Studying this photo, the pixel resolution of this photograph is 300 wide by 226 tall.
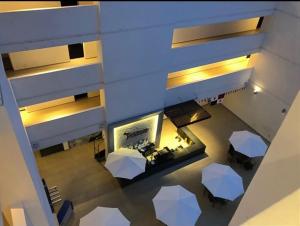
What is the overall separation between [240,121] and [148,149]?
5976mm

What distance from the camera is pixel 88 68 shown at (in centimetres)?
878

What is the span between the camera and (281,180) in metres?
2.53

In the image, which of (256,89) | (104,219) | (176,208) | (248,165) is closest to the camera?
(104,219)

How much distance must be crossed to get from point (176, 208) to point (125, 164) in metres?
2.65

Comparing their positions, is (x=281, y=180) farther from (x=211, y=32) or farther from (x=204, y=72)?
(x=204, y=72)

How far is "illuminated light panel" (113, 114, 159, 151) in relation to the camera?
11148 mm

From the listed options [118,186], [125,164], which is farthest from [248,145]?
[118,186]

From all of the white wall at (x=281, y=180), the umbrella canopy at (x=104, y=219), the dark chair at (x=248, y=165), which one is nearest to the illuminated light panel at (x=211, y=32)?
the dark chair at (x=248, y=165)

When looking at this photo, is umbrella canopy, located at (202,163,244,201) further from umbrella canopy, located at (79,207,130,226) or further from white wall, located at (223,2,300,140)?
white wall, located at (223,2,300,140)

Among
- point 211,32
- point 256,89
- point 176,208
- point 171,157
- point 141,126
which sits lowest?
point 171,157

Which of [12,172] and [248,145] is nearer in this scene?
[12,172]

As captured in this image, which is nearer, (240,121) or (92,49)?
(92,49)

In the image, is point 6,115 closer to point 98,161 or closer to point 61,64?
point 61,64

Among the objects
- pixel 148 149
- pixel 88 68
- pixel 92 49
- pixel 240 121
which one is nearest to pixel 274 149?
pixel 88 68
